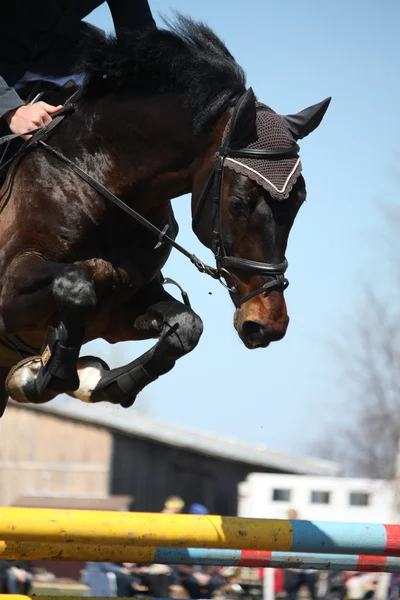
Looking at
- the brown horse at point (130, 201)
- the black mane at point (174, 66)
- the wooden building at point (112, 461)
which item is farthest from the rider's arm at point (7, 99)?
the wooden building at point (112, 461)

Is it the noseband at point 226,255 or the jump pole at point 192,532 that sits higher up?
the noseband at point 226,255

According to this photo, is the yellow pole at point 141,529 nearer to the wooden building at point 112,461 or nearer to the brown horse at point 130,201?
the brown horse at point 130,201

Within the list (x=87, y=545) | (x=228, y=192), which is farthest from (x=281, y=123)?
(x=87, y=545)

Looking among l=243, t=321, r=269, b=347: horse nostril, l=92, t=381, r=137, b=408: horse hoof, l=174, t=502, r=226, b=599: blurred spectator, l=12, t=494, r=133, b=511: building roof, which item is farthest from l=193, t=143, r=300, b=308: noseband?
l=12, t=494, r=133, b=511: building roof

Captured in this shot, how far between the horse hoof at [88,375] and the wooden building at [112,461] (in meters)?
17.9

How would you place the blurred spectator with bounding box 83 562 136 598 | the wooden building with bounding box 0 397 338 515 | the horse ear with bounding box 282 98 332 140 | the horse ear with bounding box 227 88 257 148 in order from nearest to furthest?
the horse ear with bounding box 227 88 257 148
the horse ear with bounding box 282 98 332 140
the blurred spectator with bounding box 83 562 136 598
the wooden building with bounding box 0 397 338 515

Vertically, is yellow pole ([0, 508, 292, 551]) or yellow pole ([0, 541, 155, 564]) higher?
yellow pole ([0, 508, 292, 551])

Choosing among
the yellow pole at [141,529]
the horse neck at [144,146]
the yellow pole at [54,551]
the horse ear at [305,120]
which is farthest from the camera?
the horse neck at [144,146]

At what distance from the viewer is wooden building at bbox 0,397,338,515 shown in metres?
23.2

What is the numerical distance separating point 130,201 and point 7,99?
2.42 ft

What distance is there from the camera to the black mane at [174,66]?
463cm

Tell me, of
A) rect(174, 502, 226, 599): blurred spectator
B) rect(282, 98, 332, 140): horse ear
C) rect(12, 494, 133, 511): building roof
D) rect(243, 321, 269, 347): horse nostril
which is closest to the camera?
rect(243, 321, 269, 347): horse nostril

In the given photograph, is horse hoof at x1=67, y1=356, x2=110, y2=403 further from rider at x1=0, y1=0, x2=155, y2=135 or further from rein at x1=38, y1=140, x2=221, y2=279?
rider at x1=0, y1=0, x2=155, y2=135

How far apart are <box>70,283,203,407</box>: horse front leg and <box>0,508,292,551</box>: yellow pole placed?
0.94 metres
